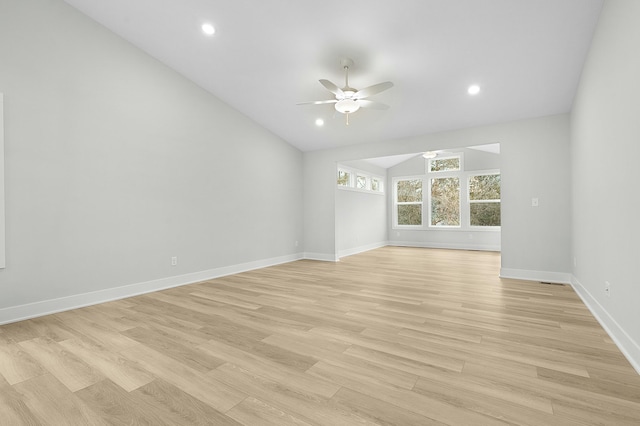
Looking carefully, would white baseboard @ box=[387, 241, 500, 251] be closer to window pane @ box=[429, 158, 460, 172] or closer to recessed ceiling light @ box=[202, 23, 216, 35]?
window pane @ box=[429, 158, 460, 172]

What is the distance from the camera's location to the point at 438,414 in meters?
1.41

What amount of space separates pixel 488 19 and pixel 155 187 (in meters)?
4.37

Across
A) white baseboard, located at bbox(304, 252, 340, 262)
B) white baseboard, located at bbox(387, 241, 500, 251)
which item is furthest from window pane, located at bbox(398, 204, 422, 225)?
white baseboard, located at bbox(304, 252, 340, 262)

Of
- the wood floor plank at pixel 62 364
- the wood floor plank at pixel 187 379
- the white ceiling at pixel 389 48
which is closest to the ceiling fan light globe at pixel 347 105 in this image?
the white ceiling at pixel 389 48

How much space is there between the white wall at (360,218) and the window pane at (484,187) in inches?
101

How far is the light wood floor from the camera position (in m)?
1.45

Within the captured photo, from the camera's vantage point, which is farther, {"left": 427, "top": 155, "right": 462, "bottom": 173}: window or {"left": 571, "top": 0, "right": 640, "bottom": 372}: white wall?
{"left": 427, "top": 155, "right": 462, "bottom": 173}: window

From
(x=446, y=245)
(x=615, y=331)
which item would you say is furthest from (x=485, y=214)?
(x=615, y=331)

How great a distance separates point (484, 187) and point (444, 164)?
129 cm

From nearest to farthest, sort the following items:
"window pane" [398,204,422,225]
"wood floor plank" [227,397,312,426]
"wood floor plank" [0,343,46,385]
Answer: "wood floor plank" [227,397,312,426] < "wood floor plank" [0,343,46,385] < "window pane" [398,204,422,225]

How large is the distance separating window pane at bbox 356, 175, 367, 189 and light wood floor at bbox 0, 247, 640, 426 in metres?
5.05

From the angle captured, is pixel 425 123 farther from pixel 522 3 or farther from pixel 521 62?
pixel 522 3

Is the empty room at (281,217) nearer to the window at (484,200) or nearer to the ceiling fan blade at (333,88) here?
the ceiling fan blade at (333,88)

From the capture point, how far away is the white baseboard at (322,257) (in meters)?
6.51
